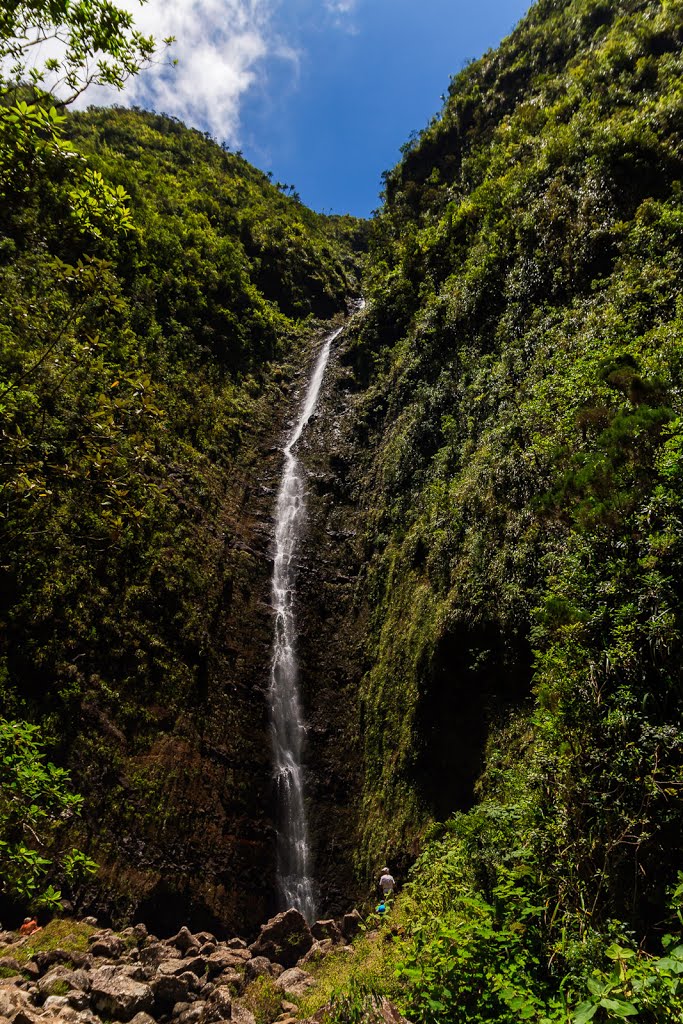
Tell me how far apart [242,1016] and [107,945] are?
10.6 ft

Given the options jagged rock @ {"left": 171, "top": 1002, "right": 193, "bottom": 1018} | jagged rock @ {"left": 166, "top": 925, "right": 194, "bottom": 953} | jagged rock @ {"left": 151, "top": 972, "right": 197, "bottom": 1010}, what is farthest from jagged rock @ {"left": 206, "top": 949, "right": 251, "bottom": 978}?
jagged rock @ {"left": 171, "top": 1002, "right": 193, "bottom": 1018}

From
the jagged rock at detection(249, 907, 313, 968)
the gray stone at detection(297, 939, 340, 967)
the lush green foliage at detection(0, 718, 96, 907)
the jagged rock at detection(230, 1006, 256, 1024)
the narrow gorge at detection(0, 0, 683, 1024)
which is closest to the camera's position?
the lush green foliage at detection(0, 718, 96, 907)

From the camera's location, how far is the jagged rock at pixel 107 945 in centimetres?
914

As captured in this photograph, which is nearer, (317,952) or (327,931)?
(317,952)

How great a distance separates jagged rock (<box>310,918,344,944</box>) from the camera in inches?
427

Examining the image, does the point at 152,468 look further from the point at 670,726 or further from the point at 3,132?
the point at 670,726

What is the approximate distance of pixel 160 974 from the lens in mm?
8469

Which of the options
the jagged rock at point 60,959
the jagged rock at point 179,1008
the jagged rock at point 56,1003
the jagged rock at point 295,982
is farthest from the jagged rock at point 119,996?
the jagged rock at point 295,982

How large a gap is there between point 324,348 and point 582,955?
103ft

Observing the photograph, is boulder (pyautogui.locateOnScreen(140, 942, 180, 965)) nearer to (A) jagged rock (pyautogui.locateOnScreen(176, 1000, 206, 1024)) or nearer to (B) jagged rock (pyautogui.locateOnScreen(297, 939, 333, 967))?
(A) jagged rock (pyautogui.locateOnScreen(176, 1000, 206, 1024))

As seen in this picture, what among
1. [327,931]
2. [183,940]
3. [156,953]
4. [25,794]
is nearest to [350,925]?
[327,931]

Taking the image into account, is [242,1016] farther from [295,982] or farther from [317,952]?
[317,952]

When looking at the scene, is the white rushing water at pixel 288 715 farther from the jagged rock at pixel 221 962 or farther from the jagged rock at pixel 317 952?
the jagged rock at pixel 221 962

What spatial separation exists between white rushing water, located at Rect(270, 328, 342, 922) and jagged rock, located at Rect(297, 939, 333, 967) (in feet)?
8.36
